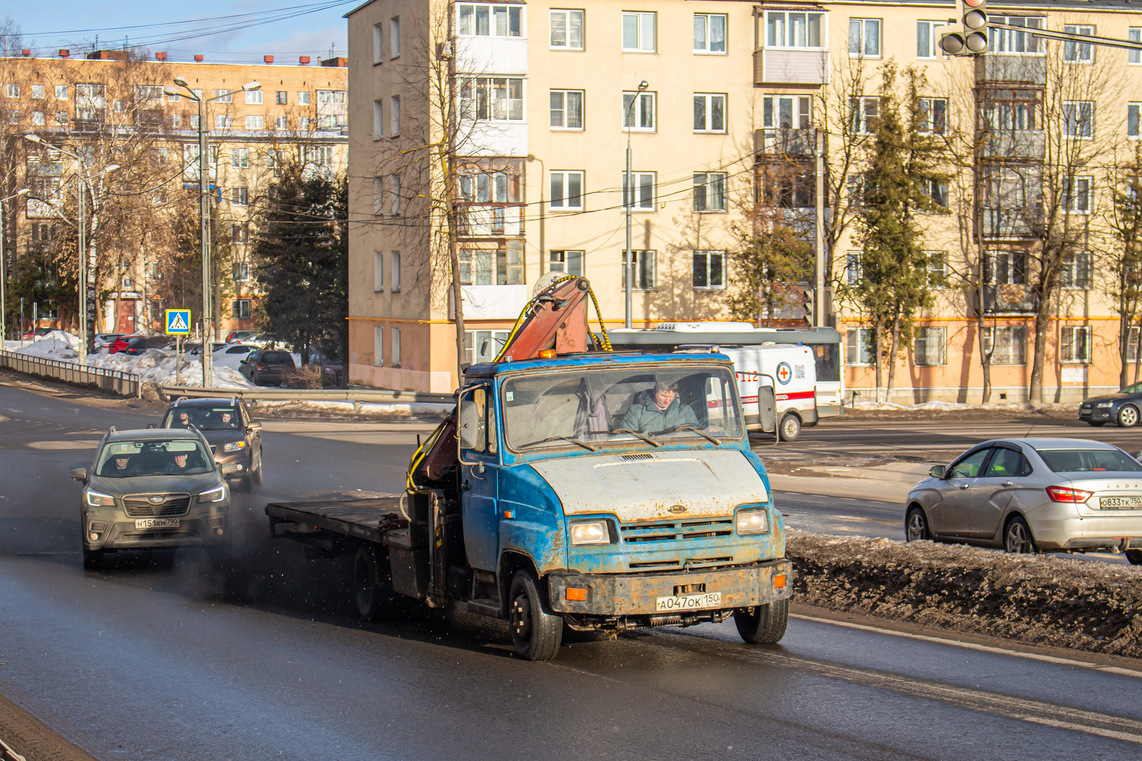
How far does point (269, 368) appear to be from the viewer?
187 feet

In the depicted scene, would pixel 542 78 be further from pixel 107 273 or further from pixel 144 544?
pixel 144 544

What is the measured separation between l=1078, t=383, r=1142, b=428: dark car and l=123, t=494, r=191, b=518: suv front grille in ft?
108

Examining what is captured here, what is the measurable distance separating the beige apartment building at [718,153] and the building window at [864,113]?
0.41 ft

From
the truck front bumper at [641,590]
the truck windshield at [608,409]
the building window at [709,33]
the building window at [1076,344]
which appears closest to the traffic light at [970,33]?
the truck windshield at [608,409]

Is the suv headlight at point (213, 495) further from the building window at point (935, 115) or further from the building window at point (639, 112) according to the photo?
the building window at point (935, 115)

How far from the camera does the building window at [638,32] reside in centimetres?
5103

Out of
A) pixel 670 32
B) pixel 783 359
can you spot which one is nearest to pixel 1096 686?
pixel 783 359

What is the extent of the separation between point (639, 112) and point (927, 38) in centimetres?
1333

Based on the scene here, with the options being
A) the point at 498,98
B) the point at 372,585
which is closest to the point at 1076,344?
the point at 498,98

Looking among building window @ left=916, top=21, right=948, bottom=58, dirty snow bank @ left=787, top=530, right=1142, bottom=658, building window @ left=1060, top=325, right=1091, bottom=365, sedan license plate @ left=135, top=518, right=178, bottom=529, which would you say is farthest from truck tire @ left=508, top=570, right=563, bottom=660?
building window @ left=1060, top=325, right=1091, bottom=365

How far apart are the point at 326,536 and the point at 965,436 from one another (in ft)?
85.7

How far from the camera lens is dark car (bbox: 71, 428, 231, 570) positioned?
46.3ft

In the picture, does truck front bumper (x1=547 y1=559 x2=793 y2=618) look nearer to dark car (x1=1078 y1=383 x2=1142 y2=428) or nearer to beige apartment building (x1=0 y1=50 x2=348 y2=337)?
dark car (x1=1078 y1=383 x2=1142 y2=428)

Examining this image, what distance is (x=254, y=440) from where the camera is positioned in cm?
2280
